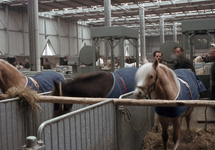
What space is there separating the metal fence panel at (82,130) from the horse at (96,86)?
943 mm

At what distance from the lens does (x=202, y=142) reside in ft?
12.6

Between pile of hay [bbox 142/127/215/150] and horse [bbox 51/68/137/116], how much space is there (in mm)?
901

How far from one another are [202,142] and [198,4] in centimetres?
2289

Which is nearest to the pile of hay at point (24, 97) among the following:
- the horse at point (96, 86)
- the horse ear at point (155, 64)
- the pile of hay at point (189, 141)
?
the horse at point (96, 86)

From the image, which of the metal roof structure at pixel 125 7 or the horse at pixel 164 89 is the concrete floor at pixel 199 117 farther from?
the metal roof structure at pixel 125 7

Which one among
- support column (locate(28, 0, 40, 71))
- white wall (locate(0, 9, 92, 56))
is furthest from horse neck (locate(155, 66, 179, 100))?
white wall (locate(0, 9, 92, 56))

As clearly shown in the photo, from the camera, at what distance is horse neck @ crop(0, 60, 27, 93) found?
4.06 metres

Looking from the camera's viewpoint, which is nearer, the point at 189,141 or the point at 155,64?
the point at 155,64

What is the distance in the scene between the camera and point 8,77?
4078 mm

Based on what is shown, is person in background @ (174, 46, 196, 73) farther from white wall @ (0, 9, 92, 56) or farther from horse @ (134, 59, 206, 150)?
white wall @ (0, 9, 92, 56)

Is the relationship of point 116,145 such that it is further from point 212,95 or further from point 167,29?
point 167,29

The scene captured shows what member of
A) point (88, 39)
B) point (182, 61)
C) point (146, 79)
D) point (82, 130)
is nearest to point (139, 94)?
point (146, 79)

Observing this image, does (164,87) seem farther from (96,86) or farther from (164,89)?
(96,86)

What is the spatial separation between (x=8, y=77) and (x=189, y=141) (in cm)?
322
